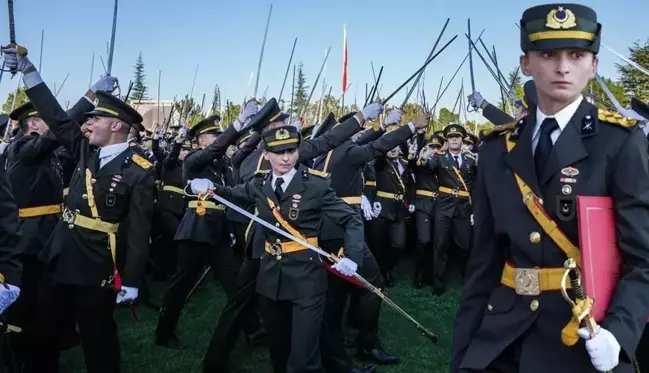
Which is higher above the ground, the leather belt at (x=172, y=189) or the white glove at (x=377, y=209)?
the leather belt at (x=172, y=189)

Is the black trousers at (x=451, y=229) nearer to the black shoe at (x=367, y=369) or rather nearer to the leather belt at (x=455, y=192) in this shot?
the leather belt at (x=455, y=192)

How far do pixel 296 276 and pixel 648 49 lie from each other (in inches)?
1288

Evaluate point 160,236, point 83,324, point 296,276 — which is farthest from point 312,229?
point 160,236

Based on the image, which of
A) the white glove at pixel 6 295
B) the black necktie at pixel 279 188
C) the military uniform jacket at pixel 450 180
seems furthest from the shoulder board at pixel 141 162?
the military uniform jacket at pixel 450 180

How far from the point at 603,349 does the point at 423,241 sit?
7.79m

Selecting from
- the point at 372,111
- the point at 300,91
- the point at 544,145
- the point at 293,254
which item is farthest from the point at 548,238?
the point at 300,91

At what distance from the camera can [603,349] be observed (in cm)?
200

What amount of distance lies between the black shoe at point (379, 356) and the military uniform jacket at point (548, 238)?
3521mm

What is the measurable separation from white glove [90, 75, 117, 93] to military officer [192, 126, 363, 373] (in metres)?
1.09

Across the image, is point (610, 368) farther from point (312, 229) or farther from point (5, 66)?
point (5, 66)

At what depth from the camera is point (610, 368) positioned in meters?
2.02

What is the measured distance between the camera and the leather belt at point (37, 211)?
549 centimetres

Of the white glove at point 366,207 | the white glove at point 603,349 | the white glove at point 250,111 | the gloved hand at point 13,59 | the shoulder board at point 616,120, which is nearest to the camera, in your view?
the white glove at point 603,349

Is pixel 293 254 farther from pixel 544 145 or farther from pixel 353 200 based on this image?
pixel 544 145
